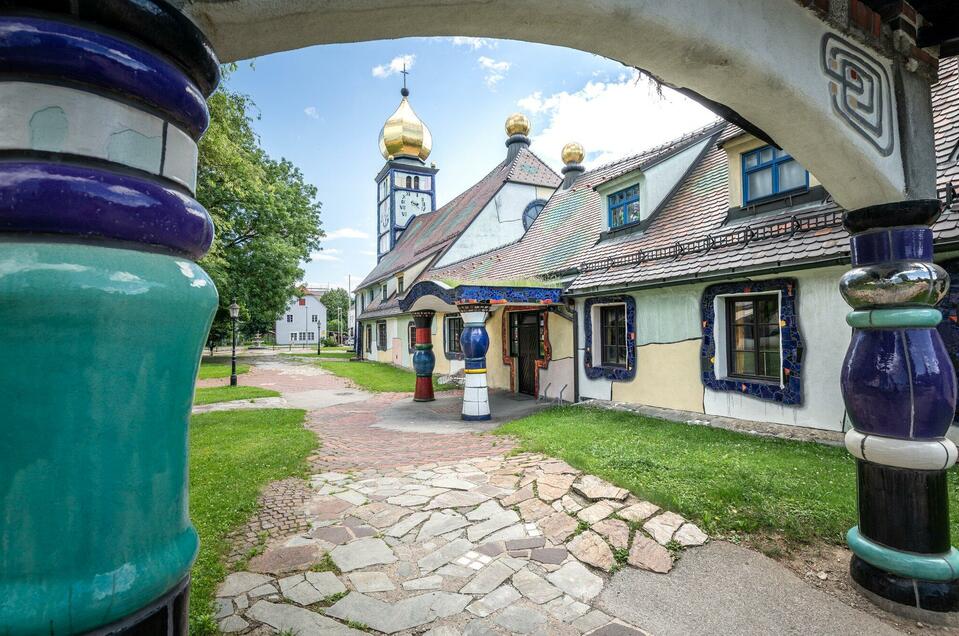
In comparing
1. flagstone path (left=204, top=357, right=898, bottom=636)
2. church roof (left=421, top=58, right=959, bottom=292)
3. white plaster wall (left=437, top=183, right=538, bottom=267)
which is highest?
white plaster wall (left=437, top=183, right=538, bottom=267)

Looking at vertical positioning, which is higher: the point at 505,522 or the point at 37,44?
the point at 37,44

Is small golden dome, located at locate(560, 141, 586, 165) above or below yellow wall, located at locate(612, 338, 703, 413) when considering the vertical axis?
above

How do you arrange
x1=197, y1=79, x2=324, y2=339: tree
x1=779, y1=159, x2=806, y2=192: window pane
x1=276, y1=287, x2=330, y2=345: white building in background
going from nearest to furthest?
1. x1=779, y1=159, x2=806, y2=192: window pane
2. x1=197, y1=79, x2=324, y2=339: tree
3. x1=276, y1=287, x2=330, y2=345: white building in background

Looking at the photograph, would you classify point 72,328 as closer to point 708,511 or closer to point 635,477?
point 708,511

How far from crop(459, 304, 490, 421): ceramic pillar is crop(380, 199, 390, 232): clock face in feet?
88.0

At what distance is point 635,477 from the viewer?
192 inches

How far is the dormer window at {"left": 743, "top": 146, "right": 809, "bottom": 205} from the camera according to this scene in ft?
24.0

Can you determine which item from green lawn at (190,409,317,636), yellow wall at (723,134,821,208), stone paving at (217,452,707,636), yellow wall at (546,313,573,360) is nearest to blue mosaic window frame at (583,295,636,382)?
yellow wall at (546,313,573,360)

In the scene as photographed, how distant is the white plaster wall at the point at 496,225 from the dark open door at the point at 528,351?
7.00m

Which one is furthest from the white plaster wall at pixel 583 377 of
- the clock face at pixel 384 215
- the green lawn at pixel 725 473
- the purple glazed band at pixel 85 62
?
the clock face at pixel 384 215

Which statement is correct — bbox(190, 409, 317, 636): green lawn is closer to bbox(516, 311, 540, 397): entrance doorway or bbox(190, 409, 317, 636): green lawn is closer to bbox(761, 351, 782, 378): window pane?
bbox(516, 311, 540, 397): entrance doorway

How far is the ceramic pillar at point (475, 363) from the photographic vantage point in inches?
371

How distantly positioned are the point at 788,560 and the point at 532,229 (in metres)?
12.7

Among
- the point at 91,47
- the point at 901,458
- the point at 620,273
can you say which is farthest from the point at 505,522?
the point at 620,273
